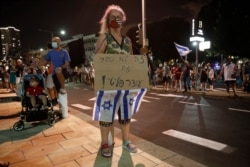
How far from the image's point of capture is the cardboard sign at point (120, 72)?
3.46 meters

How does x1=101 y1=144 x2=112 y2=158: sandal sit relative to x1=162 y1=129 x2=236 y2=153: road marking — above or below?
above

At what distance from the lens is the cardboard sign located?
136 inches

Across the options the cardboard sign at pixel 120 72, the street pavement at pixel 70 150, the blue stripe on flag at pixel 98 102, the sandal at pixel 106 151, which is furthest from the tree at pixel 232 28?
the sandal at pixel 106 151

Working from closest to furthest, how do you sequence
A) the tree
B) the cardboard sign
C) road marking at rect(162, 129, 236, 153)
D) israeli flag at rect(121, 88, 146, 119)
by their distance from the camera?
1. the cardboard sign
2. israeli flag at rect(121, 88, 146, 119)
3. road marking at rect(162, 129, 236, 153)
4. the tree

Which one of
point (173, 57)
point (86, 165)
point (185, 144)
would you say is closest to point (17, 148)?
point (86, 165)

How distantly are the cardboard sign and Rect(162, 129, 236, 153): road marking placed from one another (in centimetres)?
192

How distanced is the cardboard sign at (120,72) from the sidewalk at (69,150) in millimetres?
1057

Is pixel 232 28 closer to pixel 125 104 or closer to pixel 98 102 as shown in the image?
pixel 125 104

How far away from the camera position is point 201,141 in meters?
5.01

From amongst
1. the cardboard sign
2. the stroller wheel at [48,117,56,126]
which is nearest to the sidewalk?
the stroller wheel at [48,117,56,126]

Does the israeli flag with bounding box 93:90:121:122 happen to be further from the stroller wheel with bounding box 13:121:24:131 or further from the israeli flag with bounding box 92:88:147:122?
the stroller wheel with bounding box 13:121:24:131

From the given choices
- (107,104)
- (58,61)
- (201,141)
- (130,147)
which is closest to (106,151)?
(130,147)

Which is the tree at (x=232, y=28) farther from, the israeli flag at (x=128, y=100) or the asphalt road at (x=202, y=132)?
the israeli flag at (x=128, y=100)

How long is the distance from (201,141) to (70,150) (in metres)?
2.64
